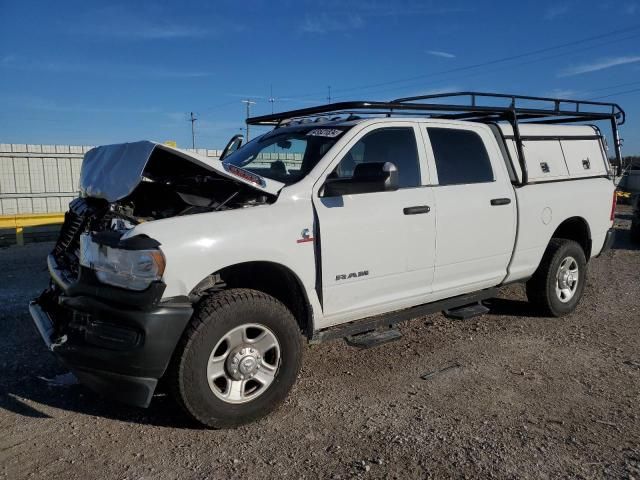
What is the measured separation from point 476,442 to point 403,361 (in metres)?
1.39

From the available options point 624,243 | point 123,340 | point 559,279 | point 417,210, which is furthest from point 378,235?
point 624,243

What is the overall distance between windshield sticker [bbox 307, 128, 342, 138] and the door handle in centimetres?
80

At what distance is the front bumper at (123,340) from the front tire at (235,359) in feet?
0.41

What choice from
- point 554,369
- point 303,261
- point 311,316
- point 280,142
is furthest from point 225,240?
point 554,369

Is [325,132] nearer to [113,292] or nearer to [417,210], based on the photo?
[417,210]

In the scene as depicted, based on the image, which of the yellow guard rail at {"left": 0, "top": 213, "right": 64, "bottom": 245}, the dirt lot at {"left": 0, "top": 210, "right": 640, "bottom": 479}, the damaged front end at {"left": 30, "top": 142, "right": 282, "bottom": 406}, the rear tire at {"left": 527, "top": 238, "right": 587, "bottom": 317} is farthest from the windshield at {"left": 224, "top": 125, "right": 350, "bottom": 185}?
the yellow guard rail at {"left": 0, "top": 213, "right": 64, "bottom": 245}

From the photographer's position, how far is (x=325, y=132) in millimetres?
4387

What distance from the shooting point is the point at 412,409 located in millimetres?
3801

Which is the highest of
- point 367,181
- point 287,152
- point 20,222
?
point 287,152

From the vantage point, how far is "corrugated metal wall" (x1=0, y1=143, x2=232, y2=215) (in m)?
13.6

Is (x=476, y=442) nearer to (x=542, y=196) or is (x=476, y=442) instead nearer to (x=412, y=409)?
(x=412, y=409)

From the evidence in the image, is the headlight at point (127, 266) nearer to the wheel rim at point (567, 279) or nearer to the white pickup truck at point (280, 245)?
the white pickup truck at point (280, 245)

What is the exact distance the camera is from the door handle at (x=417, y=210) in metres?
4.28

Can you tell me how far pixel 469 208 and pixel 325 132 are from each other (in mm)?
1442
